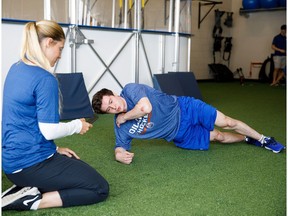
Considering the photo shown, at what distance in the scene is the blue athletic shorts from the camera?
3.26 meters

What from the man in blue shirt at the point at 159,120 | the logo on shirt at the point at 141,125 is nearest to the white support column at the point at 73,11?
the man in blue shirt at the point at 159,120

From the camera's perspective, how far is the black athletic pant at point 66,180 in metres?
2.05

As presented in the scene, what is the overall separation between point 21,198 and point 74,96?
322 centimetres

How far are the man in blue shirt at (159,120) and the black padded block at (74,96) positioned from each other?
2019 mm

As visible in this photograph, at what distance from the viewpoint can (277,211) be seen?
2.11 m

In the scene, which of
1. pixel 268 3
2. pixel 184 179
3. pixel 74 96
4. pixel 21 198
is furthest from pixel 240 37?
pixel 21 198

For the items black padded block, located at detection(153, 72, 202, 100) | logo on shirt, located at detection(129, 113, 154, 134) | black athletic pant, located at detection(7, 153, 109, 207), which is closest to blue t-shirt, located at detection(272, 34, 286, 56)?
black padded block, located at detection(153, 72, 202, 100)

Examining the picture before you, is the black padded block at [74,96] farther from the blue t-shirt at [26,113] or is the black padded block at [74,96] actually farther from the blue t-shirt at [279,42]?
the blue t-shirt at [279,42]

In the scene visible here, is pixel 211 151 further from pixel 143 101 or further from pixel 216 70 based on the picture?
pixel 216 70

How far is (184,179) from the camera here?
2.67 m

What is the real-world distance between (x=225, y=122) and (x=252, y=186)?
33.6 inches

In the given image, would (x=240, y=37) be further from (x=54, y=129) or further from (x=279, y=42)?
(x=54, y=129)

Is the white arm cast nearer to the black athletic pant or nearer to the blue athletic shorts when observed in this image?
the black athletic pant

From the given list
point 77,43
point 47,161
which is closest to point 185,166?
point 47,161
